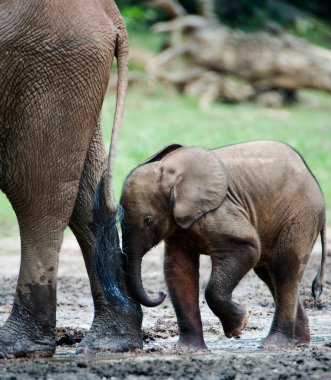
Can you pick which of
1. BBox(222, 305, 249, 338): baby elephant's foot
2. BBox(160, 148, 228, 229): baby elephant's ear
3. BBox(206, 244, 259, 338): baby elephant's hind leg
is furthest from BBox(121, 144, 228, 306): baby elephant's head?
BBox(222, 305, 249, 338): baby elephant's foot

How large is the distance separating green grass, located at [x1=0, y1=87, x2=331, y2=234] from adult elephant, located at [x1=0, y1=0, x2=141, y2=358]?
6.10 meters

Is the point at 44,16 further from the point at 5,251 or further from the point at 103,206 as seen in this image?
the point at 5,251

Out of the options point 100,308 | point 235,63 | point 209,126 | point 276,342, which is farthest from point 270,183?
point 235,63

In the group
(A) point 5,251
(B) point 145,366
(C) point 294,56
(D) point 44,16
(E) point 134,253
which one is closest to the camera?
(B) point 145,366

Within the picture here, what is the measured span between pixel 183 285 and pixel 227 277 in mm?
344

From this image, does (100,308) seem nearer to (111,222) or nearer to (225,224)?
(111,222)

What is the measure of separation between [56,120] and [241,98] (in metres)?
14.0

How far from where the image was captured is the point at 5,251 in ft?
33.0

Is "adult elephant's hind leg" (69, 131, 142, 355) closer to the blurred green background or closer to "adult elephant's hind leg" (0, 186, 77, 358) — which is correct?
"adult elephant's hind leg" (0, 186, 77, 358)

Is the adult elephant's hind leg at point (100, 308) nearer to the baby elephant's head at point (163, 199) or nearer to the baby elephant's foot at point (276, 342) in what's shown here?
the baby elephant's head at point (163, 199)

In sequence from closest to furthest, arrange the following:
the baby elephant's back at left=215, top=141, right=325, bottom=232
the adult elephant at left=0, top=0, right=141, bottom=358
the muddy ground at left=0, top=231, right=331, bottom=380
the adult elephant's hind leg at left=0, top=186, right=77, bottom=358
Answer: the muddy ground at left=0, top=231, right=331, bottom=380 → the adult elephant at left=0, top=0, right=141, bottom=358 → the adult elephant's hind leg at left=0, top=186, right=77, bottom=358 → the baby elephant's back at left=215, top=141, right=325, bottom=232

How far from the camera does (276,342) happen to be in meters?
6.04

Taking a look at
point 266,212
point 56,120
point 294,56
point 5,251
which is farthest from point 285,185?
point 294,56

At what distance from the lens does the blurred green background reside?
46.7ft
